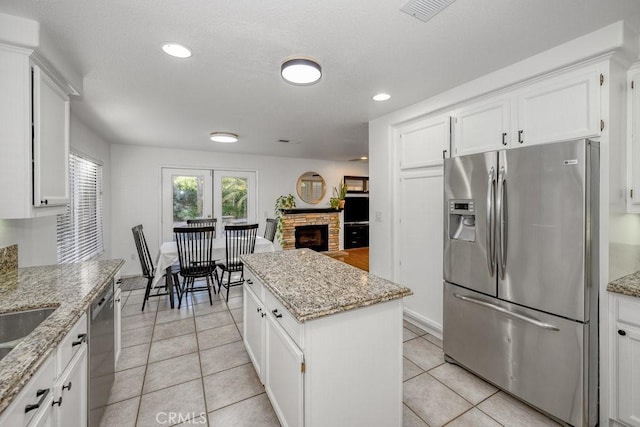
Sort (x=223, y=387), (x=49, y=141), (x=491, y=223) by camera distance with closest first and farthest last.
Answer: (x=49, y=141) → (x=491, y=223) → (x=223, y=387)

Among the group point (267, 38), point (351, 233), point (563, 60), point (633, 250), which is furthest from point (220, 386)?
point (351, 233)

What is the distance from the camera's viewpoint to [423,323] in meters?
2.92

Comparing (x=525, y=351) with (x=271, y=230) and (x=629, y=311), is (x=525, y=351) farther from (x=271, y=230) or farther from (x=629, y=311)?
(x=271, y=230)

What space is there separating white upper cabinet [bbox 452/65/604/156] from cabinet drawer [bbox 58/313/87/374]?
2890mm

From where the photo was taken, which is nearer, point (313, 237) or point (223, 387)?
point (223, 387)

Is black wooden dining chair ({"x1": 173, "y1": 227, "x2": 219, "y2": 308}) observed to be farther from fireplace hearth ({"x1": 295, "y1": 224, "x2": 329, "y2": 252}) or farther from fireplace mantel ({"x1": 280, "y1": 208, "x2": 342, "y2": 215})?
fireplace hearth ({"x1": 295, "y1": 224, "x2": 329, "y2": 252})

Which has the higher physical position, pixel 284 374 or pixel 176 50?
pixel 176 50

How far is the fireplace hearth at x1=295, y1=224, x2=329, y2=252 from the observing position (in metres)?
6.66

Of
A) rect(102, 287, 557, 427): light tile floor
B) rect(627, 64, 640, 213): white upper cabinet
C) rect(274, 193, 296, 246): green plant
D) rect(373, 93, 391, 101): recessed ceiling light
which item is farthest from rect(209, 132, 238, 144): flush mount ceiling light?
rect(627, 64, 640, 213): white upper cabinet

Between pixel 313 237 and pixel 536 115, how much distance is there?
5309 mm

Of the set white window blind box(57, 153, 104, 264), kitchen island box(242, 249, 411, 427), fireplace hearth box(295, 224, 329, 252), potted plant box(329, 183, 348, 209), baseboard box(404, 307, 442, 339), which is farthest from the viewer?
potted plant box(329, 183, 348, 209)

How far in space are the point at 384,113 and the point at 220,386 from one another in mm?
3128

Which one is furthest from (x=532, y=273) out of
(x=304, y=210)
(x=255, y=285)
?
(x=304, y=210)

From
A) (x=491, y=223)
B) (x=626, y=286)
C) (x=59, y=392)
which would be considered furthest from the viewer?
(x=491, y=223)
